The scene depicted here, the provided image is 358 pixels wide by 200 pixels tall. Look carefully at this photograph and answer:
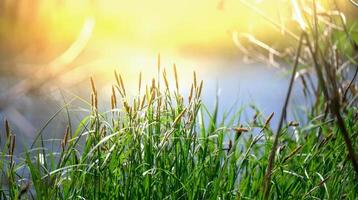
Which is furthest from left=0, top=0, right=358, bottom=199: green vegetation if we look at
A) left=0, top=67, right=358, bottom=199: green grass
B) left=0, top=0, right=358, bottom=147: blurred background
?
left=0, top=0, right=358, bottom=147: blurred background

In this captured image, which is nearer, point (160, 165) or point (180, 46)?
point (160, 165)

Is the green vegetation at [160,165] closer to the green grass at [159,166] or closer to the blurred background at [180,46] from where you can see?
the green grass at [159,166]

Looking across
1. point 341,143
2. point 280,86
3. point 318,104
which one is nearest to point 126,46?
point 280,86

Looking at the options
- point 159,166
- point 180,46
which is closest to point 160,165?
point 159,166

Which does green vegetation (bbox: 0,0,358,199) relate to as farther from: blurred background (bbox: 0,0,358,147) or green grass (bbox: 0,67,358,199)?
blurred background (bbox: 0,0,358,147)

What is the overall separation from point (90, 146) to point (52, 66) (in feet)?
4.23

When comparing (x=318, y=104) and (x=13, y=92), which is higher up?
(x=13, y=92)

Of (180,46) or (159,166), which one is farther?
(180,46)

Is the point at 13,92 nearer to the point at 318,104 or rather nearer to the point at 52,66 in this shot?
the point at 52,66

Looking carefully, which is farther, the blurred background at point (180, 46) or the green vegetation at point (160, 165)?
the blurred background at point (180, 46)

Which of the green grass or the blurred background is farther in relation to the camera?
the blurred background

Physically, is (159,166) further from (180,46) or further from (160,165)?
(180,46)

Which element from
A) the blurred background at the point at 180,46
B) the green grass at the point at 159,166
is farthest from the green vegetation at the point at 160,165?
the blurred background at the point at 180,46

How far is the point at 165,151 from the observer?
2.03 metres
